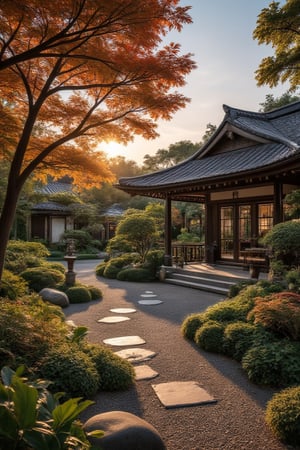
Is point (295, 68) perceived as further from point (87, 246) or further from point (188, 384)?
point (87, 246)

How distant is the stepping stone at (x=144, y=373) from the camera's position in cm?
413

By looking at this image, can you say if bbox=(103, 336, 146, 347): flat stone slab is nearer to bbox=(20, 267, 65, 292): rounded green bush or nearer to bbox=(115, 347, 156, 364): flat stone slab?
bbox=(115, 347, 156, 364): flat stone slab

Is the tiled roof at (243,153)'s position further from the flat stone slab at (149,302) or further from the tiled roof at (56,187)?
the tiled roof at (56,187)

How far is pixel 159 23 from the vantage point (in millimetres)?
4727

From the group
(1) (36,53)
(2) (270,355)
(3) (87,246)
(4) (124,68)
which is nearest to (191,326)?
(2) (270,355)

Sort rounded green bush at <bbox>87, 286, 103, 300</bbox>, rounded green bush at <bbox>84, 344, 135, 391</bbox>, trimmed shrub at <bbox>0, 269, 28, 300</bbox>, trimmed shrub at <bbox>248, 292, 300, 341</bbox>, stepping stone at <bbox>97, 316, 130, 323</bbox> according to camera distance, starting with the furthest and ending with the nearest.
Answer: rounded green bush at <bbox>87, 286, 103, 300</bbox> → stepping stone at <bbox>97, 316, 130, 323</bbox> → trimmed shrub at <bbox>0, 269, 28, 300</bbox> → trimmed shrub at <bbox>248, 292, 300, 341</bbox> → rounded green bush at <bbox>84, 344, 135, 391</bbox>

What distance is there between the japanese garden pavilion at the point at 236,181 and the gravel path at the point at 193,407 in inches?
208

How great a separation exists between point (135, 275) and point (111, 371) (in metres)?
8.87

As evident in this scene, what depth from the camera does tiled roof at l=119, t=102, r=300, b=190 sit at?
10016 mm

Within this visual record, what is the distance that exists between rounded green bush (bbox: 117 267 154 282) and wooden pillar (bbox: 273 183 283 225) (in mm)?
5271

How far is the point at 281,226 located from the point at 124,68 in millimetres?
4704

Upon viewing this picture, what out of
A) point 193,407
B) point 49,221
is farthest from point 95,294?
point 49,221

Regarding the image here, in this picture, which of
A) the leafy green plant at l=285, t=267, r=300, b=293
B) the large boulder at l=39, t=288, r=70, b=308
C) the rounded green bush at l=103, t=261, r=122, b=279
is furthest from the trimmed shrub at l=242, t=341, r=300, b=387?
the rounded green bush at l=103, t=261, r=122, b=279

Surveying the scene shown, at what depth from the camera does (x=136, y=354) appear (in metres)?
4.95
